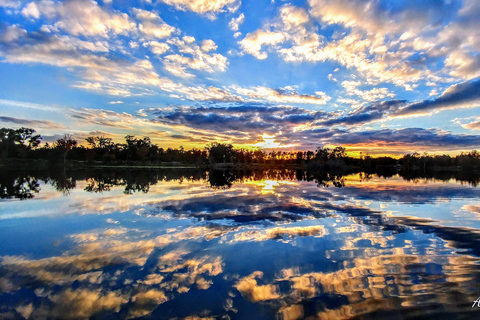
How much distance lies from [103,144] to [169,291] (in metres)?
132

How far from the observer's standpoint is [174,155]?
141875 millimetres

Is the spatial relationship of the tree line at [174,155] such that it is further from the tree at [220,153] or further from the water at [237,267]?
the water at [237,267]

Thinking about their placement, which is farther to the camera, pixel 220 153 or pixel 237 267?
pixel 220 153

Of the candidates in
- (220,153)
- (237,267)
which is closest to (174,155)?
(220,153)

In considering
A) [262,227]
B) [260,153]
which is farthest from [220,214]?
[260,153]

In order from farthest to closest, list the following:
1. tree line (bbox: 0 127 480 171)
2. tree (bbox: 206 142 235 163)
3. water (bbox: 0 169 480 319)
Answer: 1. tree (bbox: 206 142 235 163)
2. tree line (bbox: 0 127 480 171)
3. water (bbox: 0 169 480 319)

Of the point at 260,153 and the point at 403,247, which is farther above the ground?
the point at 260,153

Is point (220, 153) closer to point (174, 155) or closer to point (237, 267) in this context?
point (174, 155)

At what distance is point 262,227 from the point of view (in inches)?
377

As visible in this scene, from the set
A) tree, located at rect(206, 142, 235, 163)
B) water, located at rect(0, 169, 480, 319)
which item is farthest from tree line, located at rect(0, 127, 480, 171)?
water, located at rect(0, 169, 480, 319)

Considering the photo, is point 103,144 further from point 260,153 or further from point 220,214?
Answer: point 220,214

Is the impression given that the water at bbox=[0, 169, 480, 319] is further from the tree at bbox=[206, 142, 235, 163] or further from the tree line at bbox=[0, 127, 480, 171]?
the tree at bbox=[206, 142, 235, 163]

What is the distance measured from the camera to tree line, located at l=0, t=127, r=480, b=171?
84562 mm

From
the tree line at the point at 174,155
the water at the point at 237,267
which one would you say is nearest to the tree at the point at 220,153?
the tree line at the point at 174,155
